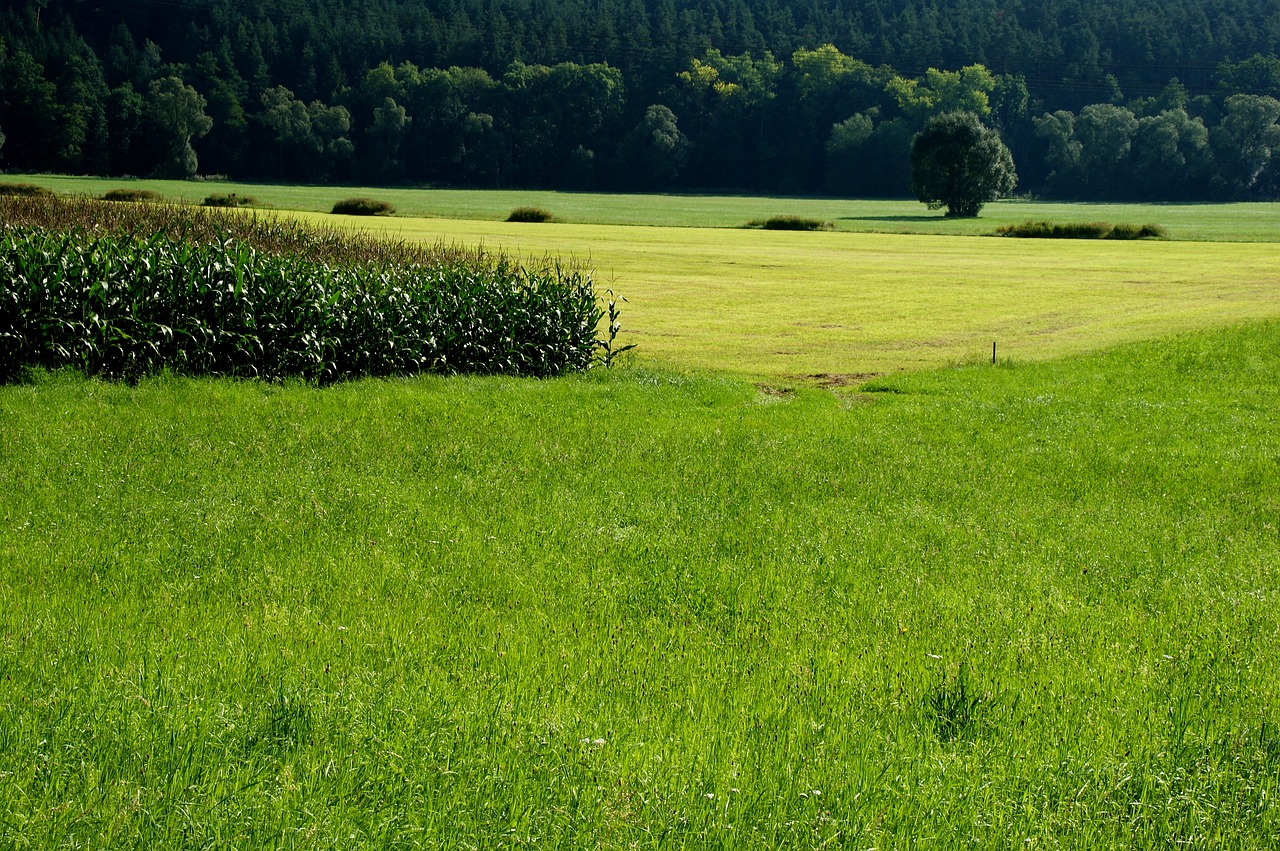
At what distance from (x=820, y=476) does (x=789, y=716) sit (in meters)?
5.96

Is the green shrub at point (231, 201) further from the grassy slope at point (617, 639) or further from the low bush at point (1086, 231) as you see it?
the grassy slope at point (617, 639)

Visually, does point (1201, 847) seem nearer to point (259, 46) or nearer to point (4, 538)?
point (4, 538)

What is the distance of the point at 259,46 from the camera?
15262 cm

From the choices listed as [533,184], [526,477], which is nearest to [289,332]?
[526,477]

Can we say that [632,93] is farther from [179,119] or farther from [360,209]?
[360,209]

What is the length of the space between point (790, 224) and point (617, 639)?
74.3m

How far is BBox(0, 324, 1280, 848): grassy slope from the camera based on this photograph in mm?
4699

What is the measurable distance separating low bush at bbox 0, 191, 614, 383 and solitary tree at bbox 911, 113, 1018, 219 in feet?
286

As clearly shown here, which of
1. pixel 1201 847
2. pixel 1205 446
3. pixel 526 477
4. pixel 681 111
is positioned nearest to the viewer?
pixel 1201 847

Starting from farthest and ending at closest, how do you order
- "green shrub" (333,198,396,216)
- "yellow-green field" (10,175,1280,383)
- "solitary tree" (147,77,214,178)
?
"solitary tree" (147,77,214,178) < "green shrub" (333,198,396,216) < "yellow-green field" (10,175,1280,383)

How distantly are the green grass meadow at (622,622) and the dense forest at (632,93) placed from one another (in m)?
115

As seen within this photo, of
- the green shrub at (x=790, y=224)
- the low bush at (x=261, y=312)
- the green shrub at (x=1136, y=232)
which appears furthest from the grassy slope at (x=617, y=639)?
the green shrub at (x=790, y=224)

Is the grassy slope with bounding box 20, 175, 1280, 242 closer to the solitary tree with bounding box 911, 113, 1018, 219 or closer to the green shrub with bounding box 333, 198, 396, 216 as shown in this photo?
the green shrub with bounding box 333, 198, 396, 216

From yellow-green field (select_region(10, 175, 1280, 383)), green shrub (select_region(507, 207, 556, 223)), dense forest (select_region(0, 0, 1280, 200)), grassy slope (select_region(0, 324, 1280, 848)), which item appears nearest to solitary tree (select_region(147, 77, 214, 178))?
dense forest (select_region(0, 0, 1280, 200))
